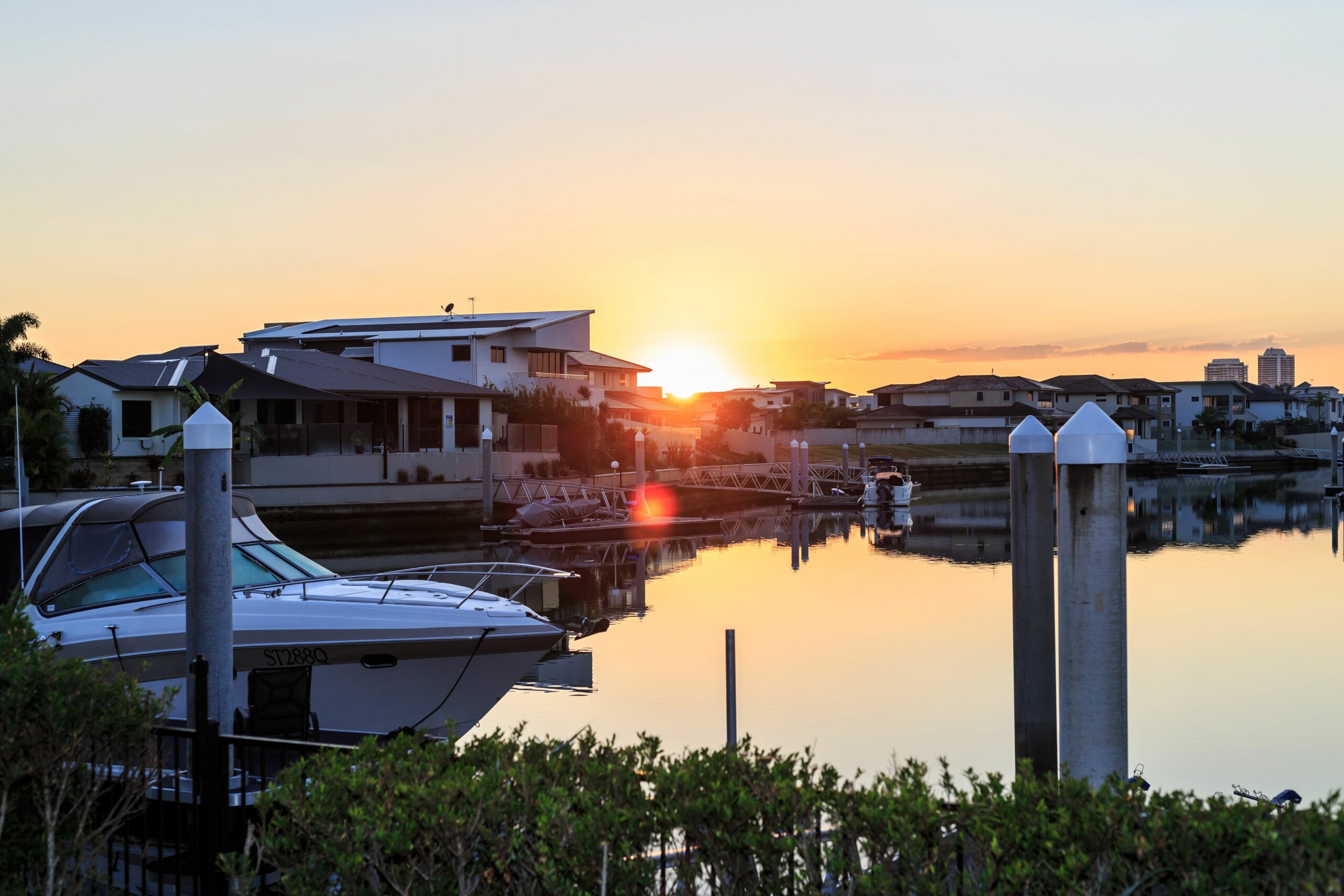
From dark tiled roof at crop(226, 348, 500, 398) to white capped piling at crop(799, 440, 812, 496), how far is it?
15.2 m

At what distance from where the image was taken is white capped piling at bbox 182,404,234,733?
782 centimetres

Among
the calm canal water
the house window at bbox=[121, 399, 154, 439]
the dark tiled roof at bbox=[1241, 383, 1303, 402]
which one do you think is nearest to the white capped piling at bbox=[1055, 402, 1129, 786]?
the calm canal water

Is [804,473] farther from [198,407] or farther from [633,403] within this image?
[198,407]

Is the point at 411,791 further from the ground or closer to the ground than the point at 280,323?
closer to the ground

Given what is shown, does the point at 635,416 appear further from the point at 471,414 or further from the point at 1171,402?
the point at 1171,402

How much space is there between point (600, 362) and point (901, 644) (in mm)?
50222

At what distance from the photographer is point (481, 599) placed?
13.0 meters

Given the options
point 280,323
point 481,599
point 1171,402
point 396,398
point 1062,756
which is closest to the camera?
point 1062,756

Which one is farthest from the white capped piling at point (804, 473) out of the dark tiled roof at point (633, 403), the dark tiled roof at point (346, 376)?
the dark tiled roof at point (346, 376)

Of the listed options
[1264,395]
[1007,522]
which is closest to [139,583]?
[1007,522]

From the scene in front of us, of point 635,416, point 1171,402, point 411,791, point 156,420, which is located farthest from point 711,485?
point 1171,402

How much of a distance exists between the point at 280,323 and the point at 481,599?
68.2 metres

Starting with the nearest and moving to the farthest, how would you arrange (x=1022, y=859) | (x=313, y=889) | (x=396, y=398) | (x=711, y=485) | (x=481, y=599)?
(x=1022, y=859)
(x=313, y=889)
(x=481, y=599)
(x=396, y=398)
(x=711, y=485)

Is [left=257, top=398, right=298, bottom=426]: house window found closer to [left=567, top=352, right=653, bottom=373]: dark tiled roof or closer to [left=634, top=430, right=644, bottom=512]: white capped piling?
[left=634, top=430, right=644, bottom=512]: white capped piling
